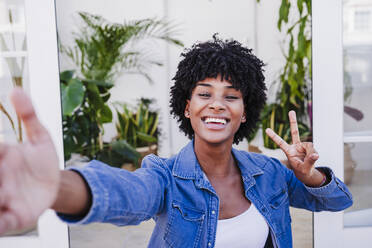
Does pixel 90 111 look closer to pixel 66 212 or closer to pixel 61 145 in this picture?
pixel 61 145

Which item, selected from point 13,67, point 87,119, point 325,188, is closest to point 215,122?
point 325,188

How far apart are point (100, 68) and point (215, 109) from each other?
8.57ft

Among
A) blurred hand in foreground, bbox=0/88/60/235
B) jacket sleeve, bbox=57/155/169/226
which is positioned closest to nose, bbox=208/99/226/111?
jacket sleeve, bbox=57/155/169/226

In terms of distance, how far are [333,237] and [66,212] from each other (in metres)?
1.16

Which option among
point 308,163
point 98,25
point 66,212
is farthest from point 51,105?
point 98,25

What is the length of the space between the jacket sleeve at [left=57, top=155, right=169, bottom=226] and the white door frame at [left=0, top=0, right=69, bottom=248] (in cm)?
60

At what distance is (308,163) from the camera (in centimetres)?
115

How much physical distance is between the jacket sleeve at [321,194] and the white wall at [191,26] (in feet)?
9.53

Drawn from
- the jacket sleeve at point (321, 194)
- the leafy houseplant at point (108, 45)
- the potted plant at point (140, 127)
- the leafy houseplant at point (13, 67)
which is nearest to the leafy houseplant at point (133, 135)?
the potted plant at point (140, 127)

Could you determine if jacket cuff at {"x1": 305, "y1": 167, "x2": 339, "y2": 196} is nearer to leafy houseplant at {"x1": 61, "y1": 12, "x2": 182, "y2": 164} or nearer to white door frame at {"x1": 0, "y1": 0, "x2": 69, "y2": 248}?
white door frame at {"x1": 0, "y1": 0, "x2": 69, "y2": 248}

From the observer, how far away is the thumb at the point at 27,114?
56 cm

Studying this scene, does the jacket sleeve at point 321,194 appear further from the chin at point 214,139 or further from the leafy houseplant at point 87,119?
the leafy houseplant at point 87,119

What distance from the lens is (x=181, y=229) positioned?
3.65ft

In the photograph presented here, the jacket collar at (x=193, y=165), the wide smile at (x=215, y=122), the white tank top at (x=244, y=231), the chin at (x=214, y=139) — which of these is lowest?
the white tank top at (x=244, y=231)
